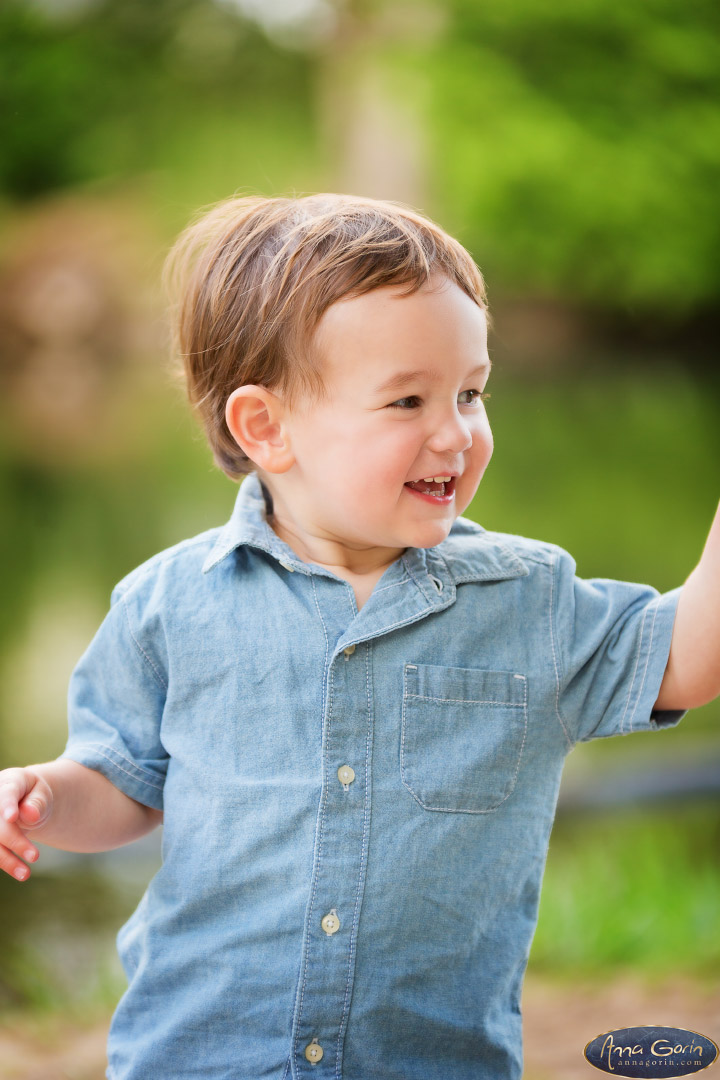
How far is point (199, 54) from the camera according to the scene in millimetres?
11891

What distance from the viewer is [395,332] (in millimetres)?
756

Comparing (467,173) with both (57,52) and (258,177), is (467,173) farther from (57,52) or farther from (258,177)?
(57,52)

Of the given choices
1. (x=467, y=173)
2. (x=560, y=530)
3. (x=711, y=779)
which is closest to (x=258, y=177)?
(x=467, y=173)

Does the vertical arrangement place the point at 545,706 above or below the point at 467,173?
below

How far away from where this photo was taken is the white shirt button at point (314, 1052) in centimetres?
74

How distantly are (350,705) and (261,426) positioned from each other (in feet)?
0.70

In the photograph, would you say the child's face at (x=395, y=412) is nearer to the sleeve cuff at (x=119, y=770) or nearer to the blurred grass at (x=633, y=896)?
the sleeve cuff at (x=119, y=770)

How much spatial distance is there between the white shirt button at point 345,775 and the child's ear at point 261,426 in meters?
0.22

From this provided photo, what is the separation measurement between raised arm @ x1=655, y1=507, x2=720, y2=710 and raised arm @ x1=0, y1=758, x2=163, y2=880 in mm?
392

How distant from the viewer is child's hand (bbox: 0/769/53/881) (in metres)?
0.72

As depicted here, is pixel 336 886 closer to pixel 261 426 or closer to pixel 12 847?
pixel 12 847

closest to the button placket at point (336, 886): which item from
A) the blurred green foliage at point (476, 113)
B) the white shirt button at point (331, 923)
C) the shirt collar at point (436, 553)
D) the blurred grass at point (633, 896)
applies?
the white shirt button at point (331, 923)

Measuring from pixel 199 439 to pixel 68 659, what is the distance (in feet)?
6.25
